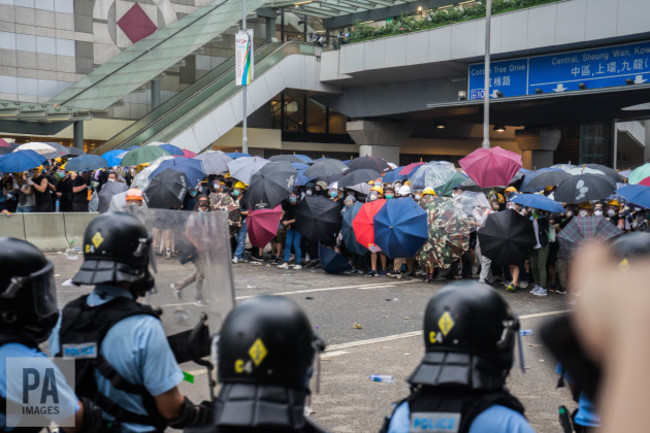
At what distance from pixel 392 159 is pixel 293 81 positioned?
6542 mm

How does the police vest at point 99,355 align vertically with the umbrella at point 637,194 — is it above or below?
below

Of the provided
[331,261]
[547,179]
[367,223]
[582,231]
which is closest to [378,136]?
[331,261]

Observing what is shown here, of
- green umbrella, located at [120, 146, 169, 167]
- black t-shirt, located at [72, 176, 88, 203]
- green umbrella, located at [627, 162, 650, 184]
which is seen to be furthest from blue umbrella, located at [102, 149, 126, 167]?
green umbrella, located at [627, 162, 650, 184]

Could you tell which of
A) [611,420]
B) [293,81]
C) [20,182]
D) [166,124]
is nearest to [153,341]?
[611,420]

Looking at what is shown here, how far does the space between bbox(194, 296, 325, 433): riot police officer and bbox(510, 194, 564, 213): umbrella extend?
34.1 ft

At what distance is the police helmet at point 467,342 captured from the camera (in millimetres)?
2389

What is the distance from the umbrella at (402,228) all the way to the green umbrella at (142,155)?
8.32 metres

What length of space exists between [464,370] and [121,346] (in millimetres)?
1458

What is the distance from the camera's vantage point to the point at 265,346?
87.4 inches

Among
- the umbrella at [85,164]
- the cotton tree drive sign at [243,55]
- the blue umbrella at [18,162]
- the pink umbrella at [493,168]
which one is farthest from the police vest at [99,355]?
the cotton tree drive sign at [243,55]

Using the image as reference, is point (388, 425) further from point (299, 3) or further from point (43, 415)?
point (299, 3)

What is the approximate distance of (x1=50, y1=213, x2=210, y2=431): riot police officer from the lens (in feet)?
9.77

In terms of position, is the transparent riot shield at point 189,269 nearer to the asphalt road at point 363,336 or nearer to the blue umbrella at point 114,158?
the asphalt road at point 363,336

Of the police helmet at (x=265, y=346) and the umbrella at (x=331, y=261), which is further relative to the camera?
the umbrella at (x=331, y=261)
